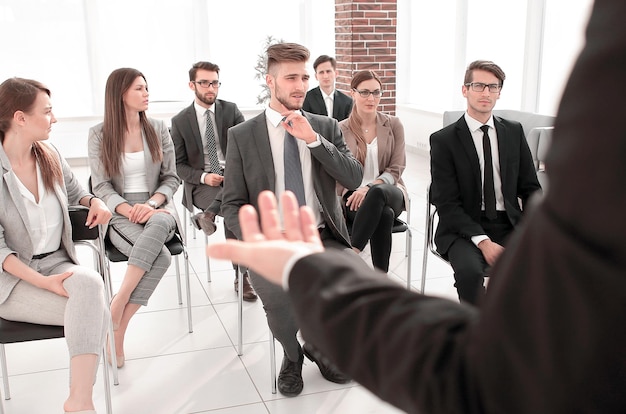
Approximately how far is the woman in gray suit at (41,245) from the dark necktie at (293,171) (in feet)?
2.98

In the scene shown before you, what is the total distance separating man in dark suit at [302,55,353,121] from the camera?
585 cm

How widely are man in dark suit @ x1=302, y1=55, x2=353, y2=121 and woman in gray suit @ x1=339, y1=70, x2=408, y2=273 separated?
144 centimetres

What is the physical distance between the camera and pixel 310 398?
295 cm

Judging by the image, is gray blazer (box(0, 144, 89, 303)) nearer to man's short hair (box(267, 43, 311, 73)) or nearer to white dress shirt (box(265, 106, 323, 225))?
white dress shirt (box(265, 106, 323, 225))

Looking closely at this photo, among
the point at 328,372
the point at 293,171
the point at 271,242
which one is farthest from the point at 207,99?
the point at 271,242

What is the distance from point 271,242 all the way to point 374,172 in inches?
142

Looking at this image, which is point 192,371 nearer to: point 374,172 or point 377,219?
point 377,219

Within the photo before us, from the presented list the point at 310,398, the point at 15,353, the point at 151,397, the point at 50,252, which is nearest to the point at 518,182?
the point at 310,398

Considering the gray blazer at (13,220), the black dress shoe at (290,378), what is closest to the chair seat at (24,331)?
the gray blazer at (13,220)

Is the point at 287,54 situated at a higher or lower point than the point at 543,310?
higher

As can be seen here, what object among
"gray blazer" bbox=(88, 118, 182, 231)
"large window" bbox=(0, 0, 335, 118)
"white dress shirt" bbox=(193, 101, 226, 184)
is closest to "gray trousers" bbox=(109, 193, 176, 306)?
"gray blazer" bbox=(88, 118, 182, 231)

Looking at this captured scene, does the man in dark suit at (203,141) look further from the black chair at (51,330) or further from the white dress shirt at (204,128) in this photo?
the black chair at (51,330)

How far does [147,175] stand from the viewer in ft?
12.4

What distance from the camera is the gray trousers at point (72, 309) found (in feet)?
8.45
